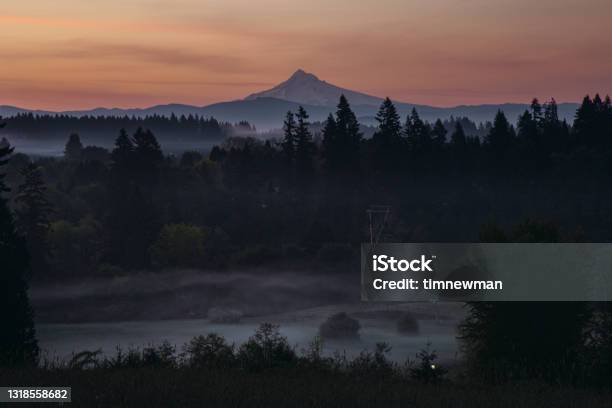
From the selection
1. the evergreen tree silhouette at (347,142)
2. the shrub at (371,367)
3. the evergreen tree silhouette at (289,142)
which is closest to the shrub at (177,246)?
the evergreen tree silhouette at (289,142)

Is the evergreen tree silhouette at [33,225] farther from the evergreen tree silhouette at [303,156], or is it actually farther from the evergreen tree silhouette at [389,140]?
the evergreen tree silhouette at [389,140]

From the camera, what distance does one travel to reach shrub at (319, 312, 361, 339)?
150 metres

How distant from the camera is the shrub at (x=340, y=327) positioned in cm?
15000

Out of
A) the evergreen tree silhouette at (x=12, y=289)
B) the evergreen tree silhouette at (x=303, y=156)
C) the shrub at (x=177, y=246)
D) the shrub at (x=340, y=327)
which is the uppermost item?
the evergreen tree silhouette at (x=303, y=156)

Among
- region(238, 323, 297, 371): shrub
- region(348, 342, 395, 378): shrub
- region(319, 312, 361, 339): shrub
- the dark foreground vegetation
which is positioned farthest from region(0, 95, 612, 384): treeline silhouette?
region(348, 342, 395, 378): shrub

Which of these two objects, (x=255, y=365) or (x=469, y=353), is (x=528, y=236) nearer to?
(x=469, y=353)

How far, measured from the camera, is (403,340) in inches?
5664

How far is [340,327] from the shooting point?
156 metres

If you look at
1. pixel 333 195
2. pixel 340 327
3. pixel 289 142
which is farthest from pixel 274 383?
pixel 289 142

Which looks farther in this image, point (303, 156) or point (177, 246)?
point (303, 156)

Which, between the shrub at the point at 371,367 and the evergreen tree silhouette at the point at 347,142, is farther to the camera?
the evergreen tree silhouette at the point at 347,142

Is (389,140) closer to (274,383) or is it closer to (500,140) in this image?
(500,140)

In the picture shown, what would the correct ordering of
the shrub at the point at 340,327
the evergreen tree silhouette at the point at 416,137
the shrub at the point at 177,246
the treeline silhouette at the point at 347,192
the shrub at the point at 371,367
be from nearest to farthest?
the shrub at the point at 371,367
the shrub at the point at 340,327
the shrub at the point at 177,246
the treeline silhouette at the point at 347,192
the evergreen tree silhouette at the point at 416,137

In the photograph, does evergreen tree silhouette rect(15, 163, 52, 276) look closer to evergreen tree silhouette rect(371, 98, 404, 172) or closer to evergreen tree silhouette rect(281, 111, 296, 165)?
evergreen tree silhouette rect(281, 111, 296, 165)
